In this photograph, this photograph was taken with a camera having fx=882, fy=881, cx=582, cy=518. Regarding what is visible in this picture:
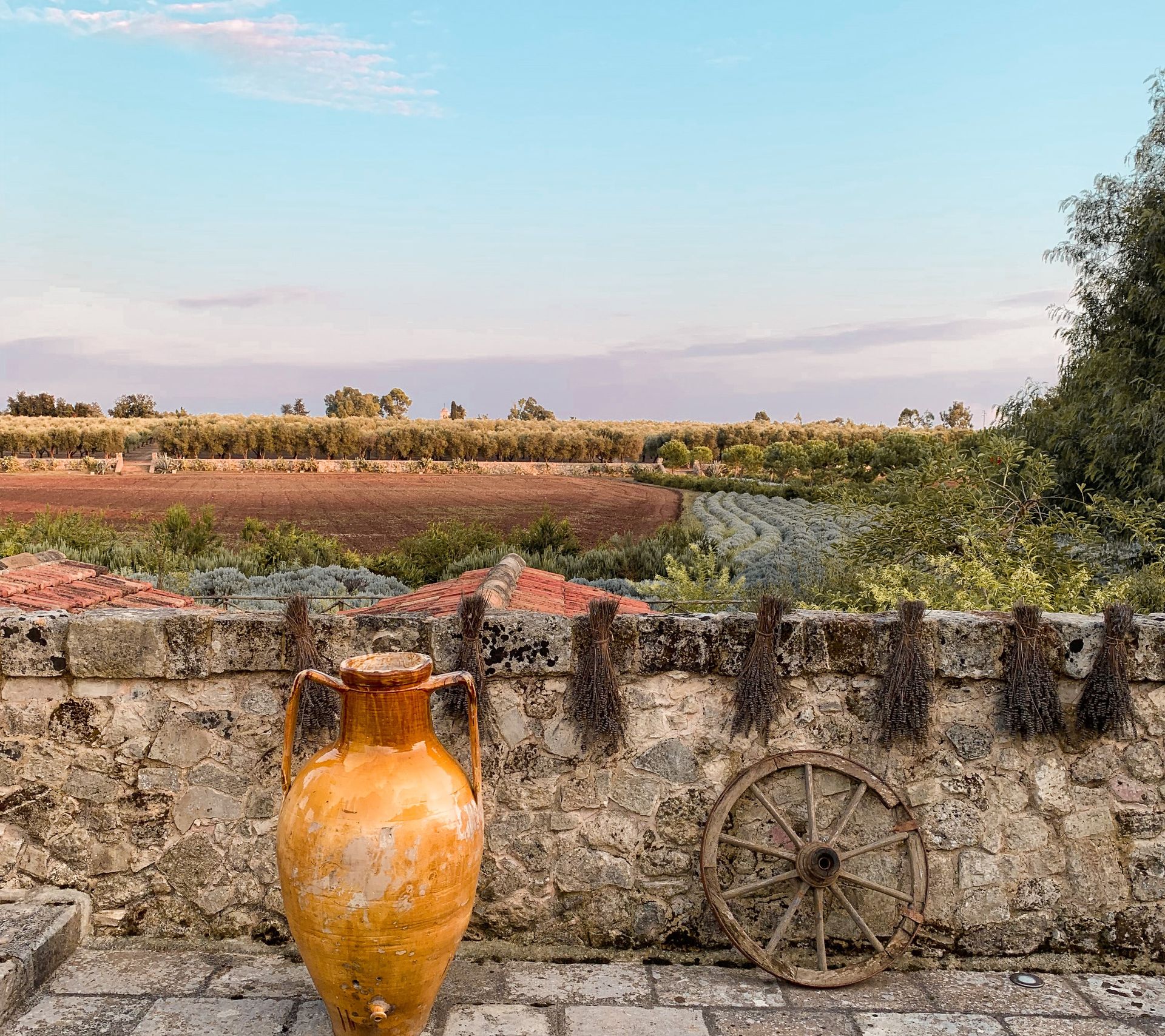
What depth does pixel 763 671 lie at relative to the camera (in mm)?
2994

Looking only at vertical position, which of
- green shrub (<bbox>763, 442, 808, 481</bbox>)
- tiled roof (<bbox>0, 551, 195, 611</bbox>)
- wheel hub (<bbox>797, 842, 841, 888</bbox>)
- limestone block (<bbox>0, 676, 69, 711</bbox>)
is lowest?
wheel hub (<bbox>797, 842, 841, 888</bbox>)

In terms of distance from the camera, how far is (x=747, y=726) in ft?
10.0

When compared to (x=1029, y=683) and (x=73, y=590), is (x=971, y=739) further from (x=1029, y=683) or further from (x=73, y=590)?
(x=73, y=590)

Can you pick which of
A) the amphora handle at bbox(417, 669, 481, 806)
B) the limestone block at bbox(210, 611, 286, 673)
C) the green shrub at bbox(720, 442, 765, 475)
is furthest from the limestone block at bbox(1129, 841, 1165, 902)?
the green shrub at bbox(720, 442, 765, 475)

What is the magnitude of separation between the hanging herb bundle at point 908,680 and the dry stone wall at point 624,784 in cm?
6

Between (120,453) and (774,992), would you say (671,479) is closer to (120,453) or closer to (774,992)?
(120,453)

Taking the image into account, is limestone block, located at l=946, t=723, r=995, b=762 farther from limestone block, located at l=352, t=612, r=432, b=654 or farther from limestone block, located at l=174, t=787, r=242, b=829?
limestone block, located at l=174, t=787, r=242, b=829

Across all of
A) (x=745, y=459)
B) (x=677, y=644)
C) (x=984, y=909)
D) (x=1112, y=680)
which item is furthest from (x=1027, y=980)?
(x=745, y=459)

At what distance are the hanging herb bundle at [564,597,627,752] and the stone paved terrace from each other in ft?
2.66

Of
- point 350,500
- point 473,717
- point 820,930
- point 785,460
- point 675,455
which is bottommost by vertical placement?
point 820,930

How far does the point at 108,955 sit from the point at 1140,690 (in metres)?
3.65

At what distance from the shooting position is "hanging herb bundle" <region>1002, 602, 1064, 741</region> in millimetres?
2982

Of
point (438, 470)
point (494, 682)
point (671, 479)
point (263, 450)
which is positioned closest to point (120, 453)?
point (263, 450)

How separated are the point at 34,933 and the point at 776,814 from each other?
7.95 feet
